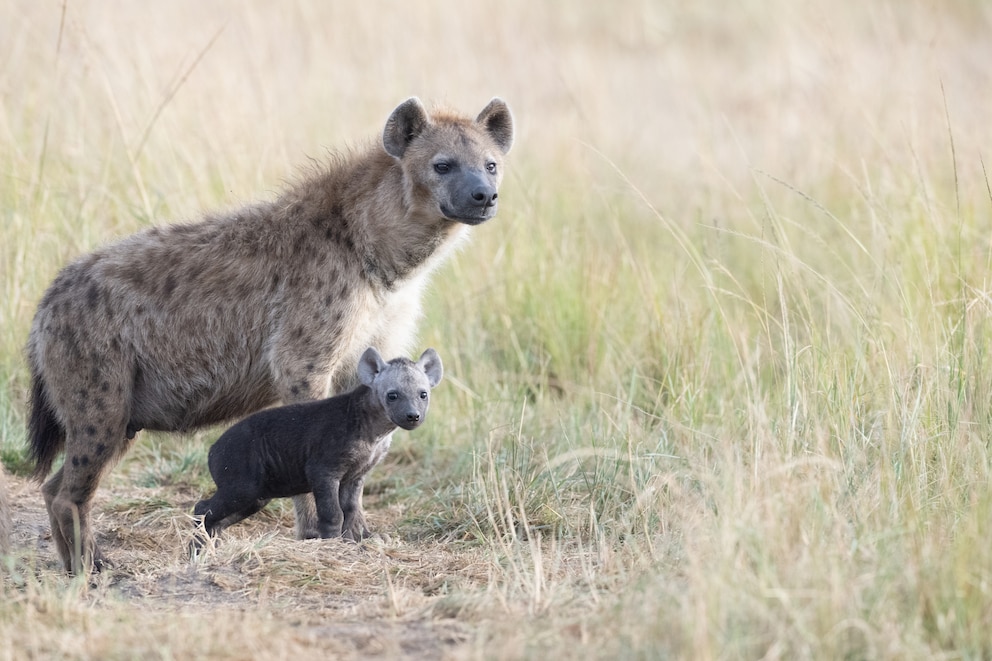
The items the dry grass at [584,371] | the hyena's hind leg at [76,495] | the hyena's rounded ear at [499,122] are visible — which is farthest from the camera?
the hyena's rounded ear at [499,122]

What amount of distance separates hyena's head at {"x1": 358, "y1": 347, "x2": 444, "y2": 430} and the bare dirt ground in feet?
1.59

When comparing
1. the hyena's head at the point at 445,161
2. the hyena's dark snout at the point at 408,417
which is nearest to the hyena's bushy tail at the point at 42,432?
the hyena's dark snout at the point at 408,417

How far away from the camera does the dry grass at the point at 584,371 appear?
144 inches

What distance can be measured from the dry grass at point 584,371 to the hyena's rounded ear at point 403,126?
858 mm

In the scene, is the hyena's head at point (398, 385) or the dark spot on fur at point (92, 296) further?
the dark spot on fur at point (92, 296)

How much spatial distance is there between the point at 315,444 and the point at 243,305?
28.4 inches

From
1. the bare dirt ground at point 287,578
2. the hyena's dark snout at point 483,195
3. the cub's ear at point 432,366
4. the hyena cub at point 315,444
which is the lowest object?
the bare dirt ground at point 287,578

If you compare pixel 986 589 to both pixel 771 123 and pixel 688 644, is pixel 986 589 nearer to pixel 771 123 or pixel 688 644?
pixel 688 644

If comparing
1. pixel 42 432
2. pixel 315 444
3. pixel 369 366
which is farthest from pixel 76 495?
pixel 369 366

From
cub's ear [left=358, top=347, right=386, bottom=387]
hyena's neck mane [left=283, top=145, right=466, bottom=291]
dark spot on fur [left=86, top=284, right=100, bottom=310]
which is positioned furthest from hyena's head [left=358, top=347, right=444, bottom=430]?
dark spot on fur [left=86, top=284, right=100, bottom=310]

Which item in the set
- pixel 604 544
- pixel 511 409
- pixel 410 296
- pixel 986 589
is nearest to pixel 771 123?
pixel 511 409

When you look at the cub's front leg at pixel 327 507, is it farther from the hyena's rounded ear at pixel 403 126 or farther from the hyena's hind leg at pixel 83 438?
the hyena's rounded ear at pixel 403 126

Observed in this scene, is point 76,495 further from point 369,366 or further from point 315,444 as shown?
point 369,366

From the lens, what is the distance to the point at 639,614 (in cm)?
359
